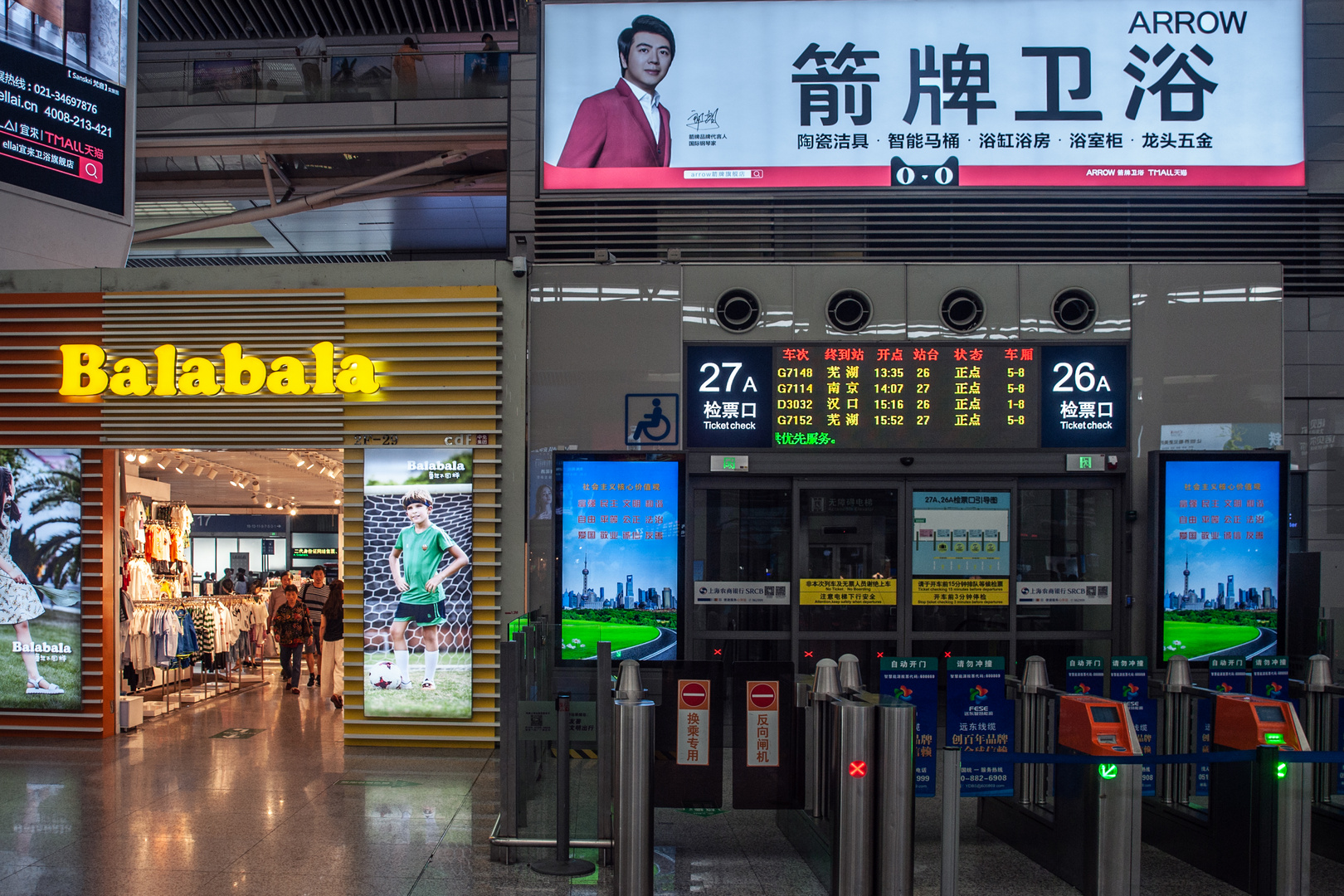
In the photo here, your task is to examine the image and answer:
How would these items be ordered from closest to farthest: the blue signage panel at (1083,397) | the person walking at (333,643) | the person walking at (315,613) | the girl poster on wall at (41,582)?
1. the blue signage panel at (1083,397)
2. the girl poster on wall at (41,582)
3. the person walking at (333,643)
4. the person walking at (315,613)

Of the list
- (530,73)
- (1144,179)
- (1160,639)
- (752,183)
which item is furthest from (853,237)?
(1160,639)

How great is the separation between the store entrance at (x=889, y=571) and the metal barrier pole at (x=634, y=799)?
360cm

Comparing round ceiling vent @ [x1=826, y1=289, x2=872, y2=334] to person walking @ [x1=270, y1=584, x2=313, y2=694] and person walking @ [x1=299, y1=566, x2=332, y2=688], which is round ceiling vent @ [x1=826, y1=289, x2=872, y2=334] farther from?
person walking @ [x1=270, y1=584, x2=313, y2=694]

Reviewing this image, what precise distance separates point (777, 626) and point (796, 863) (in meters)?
3.08

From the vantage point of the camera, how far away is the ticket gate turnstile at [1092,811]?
5098 mm

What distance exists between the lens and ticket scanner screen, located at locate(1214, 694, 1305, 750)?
17.8 ft

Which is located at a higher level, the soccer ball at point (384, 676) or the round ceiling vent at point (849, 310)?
the round ceiling vent at point (849, 310)

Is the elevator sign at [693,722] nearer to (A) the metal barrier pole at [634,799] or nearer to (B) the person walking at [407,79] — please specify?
(A) the metal barrier pole at [634,799]

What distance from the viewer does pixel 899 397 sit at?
8961 mm

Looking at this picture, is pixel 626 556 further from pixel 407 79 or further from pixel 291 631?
pixel 407 79
